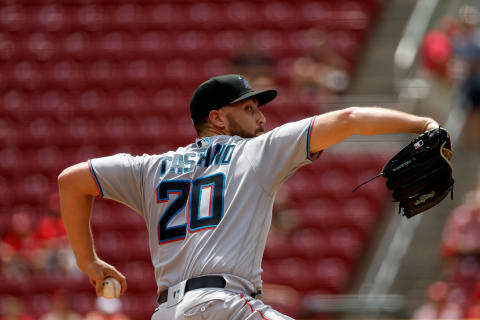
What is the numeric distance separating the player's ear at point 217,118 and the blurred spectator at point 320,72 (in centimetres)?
740

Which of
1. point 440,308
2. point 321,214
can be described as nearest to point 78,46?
point 321,214

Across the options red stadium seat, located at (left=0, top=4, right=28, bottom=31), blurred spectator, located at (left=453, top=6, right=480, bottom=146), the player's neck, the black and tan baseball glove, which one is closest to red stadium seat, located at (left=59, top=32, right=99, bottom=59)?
red stadium seat, located at (left=0, top=4, right=28, bottom=31)

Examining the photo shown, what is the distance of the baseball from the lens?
141 inches

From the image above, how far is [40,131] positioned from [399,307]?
19.4 feet

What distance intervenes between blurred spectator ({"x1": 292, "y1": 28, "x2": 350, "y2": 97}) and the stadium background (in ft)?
0.07

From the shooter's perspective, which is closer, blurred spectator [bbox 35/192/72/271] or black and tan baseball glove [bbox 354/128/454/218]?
black and tan baseball glove [bbox 354/128/454/218]

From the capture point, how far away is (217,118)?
11.6ft

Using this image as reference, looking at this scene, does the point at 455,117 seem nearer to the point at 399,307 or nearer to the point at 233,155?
the point at 399,307

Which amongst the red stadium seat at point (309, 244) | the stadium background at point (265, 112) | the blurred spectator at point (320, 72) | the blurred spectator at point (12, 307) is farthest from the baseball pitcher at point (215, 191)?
the blurred spectator at point (320, 72)

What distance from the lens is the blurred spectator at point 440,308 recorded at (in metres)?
7.09

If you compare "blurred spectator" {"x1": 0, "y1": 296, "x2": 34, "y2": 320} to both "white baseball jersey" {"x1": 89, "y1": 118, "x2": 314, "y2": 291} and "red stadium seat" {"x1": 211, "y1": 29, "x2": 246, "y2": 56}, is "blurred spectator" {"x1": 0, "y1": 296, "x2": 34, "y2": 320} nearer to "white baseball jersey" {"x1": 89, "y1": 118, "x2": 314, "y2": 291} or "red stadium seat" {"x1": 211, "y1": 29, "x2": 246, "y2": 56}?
"red stadium seat" {"x1": 211, "y1": 29, "x2": 246, "y2": 56}

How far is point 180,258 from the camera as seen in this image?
333 centimetres

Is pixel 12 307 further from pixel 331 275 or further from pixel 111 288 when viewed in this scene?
pixel 111 288

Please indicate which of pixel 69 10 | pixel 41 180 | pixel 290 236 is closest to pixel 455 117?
pixel 290 236
